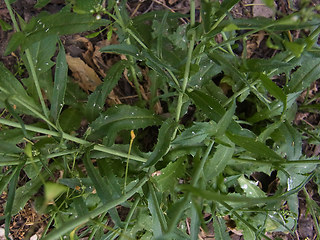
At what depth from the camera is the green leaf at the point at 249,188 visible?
4.72 ft

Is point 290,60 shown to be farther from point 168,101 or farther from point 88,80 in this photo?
point 88,80

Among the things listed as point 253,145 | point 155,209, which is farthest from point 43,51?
point 253,145

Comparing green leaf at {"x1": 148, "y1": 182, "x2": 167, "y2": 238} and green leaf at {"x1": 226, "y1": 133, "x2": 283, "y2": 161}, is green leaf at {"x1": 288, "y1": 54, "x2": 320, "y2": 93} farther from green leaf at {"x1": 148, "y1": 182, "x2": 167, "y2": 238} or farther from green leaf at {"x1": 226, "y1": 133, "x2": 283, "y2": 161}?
green leaf at {"x1": 148, "y1": 182, "x2": 167, "y2": 238}

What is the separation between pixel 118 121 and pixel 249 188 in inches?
25.9

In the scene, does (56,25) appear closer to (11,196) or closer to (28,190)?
(11,196)

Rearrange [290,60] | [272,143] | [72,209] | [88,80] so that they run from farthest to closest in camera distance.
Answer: [88,80], [272,143], [72,209], [290,60]

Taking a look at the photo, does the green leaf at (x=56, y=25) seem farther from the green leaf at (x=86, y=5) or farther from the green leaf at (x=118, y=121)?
the green leaf at (x=118, y=121)

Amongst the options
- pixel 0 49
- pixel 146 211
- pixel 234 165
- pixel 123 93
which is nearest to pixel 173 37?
pixel 123 93

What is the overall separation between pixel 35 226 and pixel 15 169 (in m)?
0.72

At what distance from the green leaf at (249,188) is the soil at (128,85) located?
30cm

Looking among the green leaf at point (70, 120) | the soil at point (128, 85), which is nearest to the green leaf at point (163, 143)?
the green leaf at point (70, 120)

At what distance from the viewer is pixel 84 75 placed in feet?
5.13

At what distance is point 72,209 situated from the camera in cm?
129

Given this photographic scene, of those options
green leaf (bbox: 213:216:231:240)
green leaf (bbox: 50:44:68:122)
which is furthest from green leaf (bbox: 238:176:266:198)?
green leaf (bbox: 50:44:68:122)
